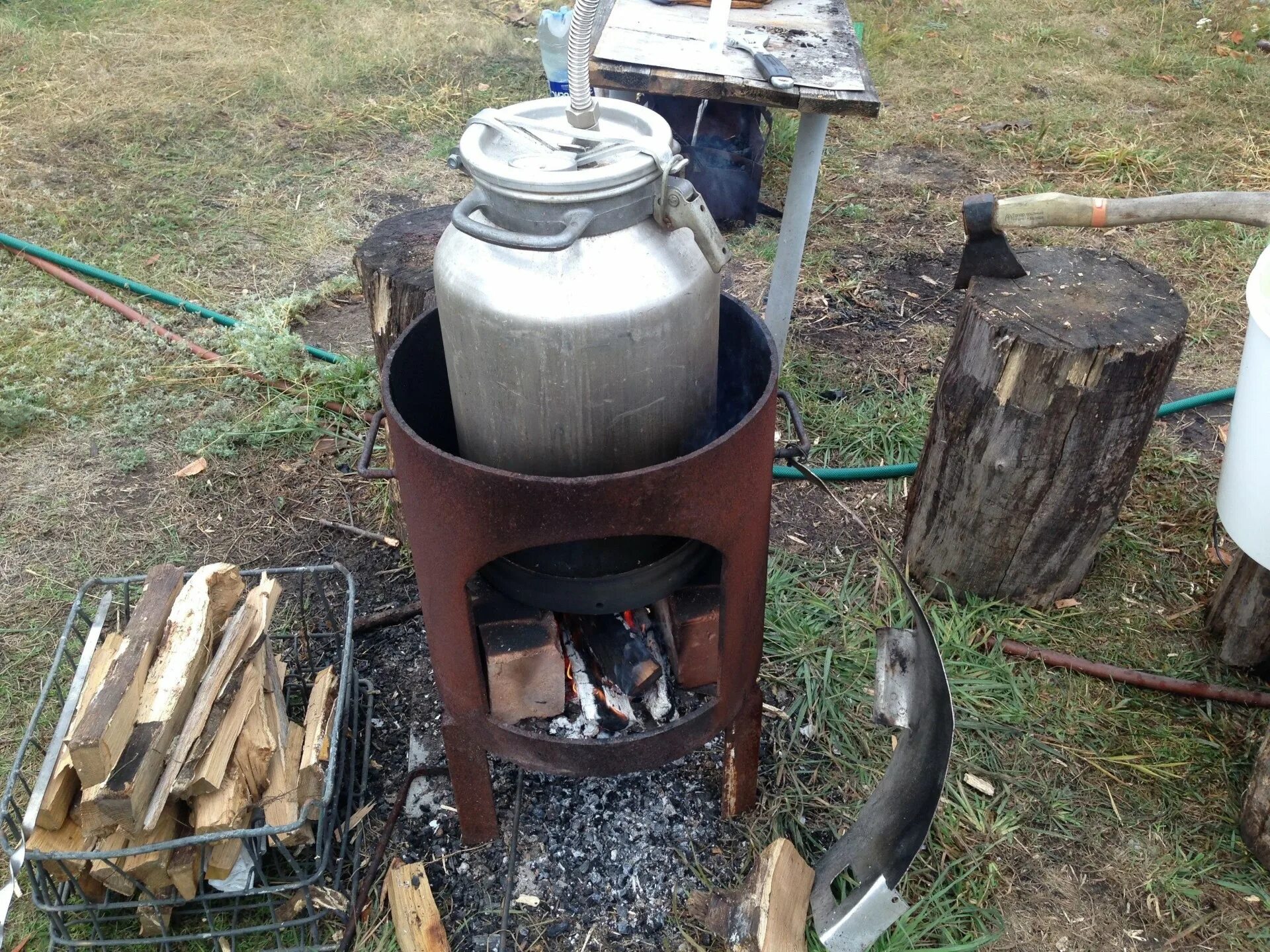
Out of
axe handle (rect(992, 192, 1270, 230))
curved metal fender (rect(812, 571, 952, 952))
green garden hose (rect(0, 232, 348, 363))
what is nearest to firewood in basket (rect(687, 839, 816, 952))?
curved metal fender (rect(812, 571, 952, 952))

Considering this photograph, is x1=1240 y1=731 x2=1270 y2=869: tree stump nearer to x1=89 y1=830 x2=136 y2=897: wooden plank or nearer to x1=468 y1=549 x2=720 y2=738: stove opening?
x1=468 y1=549 x2=720 y2=738: stove opening

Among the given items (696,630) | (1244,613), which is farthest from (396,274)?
(1244,613)

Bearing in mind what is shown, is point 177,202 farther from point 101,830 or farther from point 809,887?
point 809,887

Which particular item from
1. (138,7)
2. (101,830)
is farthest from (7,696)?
(138,7)

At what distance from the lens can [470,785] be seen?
225cm

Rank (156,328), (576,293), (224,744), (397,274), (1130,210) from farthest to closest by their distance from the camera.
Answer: (156,328) → (397,274) → (1130,210) → (224,744) → (576,293)

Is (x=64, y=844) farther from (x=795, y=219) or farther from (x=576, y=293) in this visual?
(x=795, y=219)

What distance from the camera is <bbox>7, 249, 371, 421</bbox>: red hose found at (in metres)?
3.86

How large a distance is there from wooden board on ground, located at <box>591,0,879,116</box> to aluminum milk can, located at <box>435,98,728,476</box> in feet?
5.28

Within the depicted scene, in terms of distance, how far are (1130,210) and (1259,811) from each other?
5.31 ft

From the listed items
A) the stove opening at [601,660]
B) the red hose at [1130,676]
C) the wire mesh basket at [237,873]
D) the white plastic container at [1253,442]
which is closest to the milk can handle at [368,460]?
the stove opening at [601,660]

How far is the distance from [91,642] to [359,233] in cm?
318

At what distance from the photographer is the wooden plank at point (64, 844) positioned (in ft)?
6.86

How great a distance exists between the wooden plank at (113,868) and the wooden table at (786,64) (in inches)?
105
